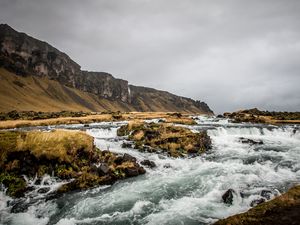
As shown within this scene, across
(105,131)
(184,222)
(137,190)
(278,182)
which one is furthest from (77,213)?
(105,131)

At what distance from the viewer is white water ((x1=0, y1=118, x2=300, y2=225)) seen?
15.0 meters

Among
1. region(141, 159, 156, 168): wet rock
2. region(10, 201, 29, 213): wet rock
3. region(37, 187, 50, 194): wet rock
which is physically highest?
region(141, 159, 156, 168): wet rock

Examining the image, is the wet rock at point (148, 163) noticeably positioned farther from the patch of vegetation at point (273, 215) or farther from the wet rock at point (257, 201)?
the patch of vegetation at point (273, 215)

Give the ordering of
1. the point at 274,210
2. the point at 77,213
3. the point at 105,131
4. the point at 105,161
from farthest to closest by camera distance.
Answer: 1. the point at 105,131
2. the point at 105,161
3. the point at 77,213
4. the point at 274,210

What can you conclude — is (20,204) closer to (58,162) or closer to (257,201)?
(58,162)

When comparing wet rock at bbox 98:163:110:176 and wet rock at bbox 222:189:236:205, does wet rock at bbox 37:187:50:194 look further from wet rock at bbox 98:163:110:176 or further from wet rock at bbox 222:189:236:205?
wet rock at bbox 222:189:236:205

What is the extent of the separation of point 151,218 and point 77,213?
4612 millimetres

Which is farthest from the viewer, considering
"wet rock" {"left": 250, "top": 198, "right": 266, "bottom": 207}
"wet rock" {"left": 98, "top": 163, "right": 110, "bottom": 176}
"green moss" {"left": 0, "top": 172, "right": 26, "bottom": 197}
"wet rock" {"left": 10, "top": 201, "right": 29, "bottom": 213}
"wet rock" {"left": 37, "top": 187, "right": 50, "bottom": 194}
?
"wet rock" {"left": 98, "top": 163, "right": 110, "bottom": 176}

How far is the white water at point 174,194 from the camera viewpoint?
1504 centimetres

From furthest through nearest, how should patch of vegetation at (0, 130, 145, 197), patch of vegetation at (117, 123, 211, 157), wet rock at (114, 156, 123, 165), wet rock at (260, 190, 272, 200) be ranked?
patch of vegetation at (117, 123, 211, 157) < wet rock at (114, 156, 123, 165) < patch of vegetation at (0, 130, 145, 197) < wet rock at (260, 190, 272, 200)

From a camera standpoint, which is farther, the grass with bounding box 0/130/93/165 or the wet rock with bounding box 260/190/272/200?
the grass with bounding box 0/130/93/165

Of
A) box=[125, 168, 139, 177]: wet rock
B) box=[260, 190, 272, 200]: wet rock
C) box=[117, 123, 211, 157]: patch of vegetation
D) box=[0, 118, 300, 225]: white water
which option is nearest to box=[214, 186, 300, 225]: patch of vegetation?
box=[0, 118, 300, 225]: white water

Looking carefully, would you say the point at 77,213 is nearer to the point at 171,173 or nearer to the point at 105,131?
the point at 171,173

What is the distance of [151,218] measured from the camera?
14.8 metres
